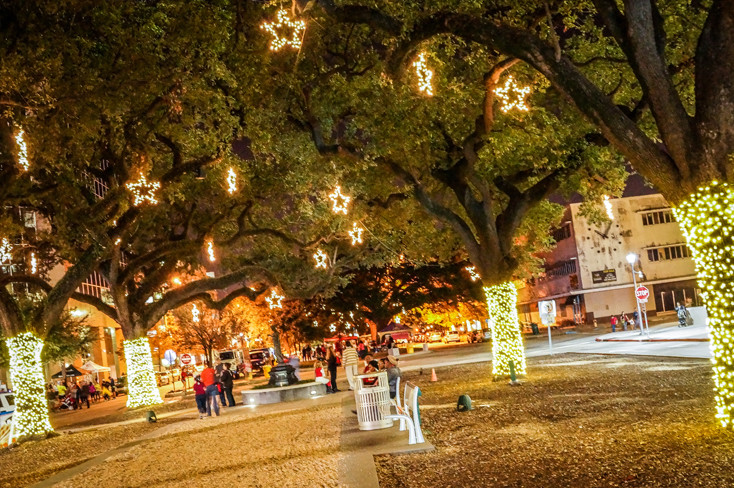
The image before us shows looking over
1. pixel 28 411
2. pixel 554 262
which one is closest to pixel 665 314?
pixel 554 262

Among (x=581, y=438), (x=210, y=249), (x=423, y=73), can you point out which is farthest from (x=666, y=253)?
(x=581, y=438)

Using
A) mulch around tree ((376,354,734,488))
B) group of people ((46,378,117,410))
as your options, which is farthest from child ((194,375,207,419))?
group of people ((46,378,117,410))

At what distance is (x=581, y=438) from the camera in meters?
10.5

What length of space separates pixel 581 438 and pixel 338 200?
572 inches

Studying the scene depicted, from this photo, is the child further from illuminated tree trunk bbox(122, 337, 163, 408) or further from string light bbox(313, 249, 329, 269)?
illuminated tree trunk bbox(122, 337, 163, 408)

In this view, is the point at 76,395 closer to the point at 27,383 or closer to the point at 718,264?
the point at 27,383

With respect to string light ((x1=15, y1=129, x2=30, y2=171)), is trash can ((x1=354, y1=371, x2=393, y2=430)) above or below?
below

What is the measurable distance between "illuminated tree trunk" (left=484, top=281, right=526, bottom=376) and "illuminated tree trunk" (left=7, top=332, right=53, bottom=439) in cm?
1423

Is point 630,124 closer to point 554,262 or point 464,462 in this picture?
point 464,462

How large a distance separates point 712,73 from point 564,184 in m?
12.7

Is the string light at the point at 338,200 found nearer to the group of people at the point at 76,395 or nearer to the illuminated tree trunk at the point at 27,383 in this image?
the illuminated tree trunk at the point at 27,383

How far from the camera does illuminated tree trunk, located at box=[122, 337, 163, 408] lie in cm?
3144

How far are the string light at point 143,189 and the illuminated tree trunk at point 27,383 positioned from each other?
5248mm

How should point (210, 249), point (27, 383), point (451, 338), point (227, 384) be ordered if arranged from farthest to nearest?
point (451, 338) < point (210, 249) < point (227, 384) < point (27, 383)
